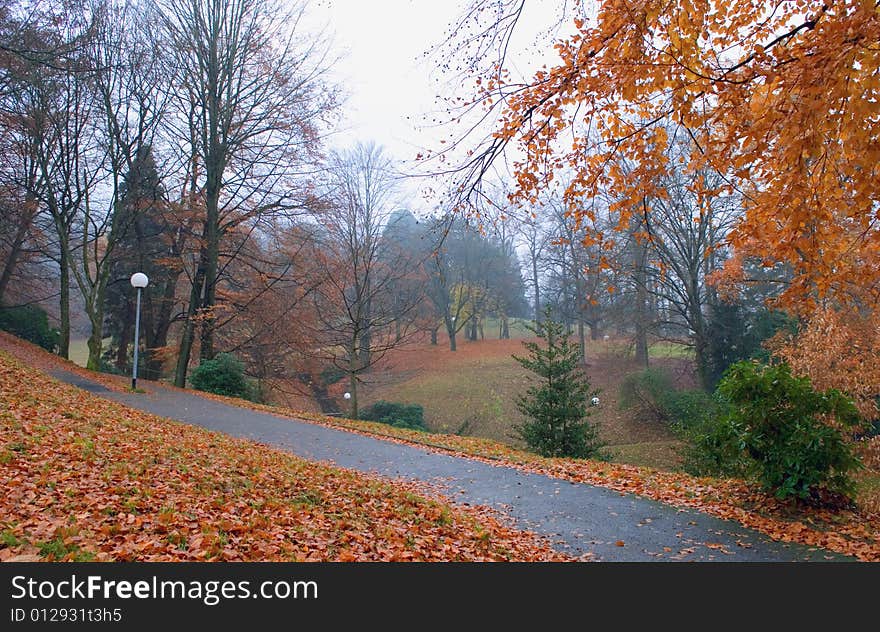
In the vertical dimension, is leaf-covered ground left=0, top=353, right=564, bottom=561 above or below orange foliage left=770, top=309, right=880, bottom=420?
below

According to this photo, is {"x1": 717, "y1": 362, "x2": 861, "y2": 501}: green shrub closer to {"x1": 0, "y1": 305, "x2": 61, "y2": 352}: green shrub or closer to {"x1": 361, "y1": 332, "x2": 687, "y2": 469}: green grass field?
{"x1": 361, "y1": 332, "x2": 687, "y2": 469}: green grass field

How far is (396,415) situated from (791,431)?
1535cm

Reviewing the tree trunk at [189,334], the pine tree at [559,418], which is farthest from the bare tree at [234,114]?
the pine tree at [559,418]

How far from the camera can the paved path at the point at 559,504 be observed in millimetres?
5121

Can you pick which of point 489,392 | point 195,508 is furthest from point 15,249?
point 195,508

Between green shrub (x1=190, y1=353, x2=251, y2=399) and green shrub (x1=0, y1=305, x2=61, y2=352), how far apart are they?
8695mm

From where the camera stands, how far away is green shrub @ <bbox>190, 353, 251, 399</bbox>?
17.7 metres

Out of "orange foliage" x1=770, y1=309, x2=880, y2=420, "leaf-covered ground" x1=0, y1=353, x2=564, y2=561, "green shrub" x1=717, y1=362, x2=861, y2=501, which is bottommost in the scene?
"leaf-covered ground" x1=0, y1=353, x2=564, y2=561

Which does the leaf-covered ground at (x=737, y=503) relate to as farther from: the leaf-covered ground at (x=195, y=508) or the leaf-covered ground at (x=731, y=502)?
the leaf-covered ground at (x=195, y=508)

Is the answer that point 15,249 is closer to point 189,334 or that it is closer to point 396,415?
point 189,334

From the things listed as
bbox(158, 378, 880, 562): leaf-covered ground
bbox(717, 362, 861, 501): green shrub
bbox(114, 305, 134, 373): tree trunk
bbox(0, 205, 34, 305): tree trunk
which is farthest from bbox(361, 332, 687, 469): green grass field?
bbox(0, 205, 34, 305): tree trunk

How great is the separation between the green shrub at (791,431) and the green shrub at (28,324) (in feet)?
78.6
